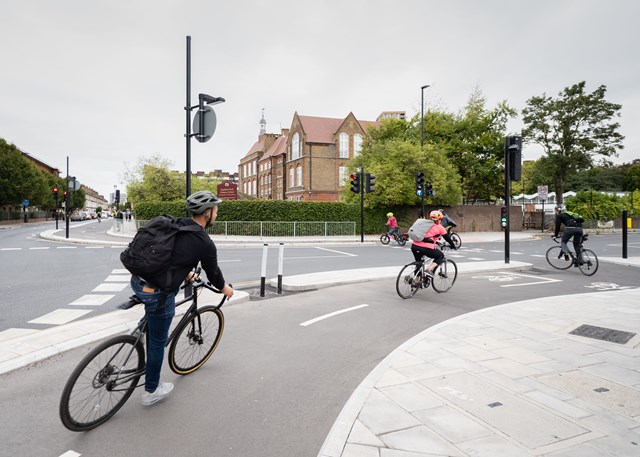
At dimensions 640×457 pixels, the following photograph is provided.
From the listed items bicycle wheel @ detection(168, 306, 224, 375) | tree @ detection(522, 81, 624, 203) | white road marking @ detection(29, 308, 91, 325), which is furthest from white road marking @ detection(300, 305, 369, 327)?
tree @ detection(522, 81, 624, 203)

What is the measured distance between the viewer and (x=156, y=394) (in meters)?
3.38

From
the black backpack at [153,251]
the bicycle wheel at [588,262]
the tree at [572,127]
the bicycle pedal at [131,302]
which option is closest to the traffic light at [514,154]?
the bicycle wheel at [588,262]

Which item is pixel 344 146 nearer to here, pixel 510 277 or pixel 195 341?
pixel 510 277

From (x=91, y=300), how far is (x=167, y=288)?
5.31 metres

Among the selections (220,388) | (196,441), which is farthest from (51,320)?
(196,441)

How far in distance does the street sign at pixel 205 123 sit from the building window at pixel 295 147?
155 ft

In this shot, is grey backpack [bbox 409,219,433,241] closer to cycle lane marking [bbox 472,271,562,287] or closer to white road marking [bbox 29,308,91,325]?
cycle lane marking [bbox 472,271,562,287]

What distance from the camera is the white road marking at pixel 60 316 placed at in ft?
19.4

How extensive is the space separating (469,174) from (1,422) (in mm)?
38444

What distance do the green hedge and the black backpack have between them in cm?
2376

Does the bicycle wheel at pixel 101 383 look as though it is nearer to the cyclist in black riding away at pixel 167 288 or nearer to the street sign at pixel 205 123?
the cyclist in black riding away at pixel 167 288

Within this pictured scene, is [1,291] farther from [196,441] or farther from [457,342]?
[457,342]

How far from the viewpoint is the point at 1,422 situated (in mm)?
3053

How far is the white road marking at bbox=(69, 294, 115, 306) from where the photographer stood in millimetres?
7086
